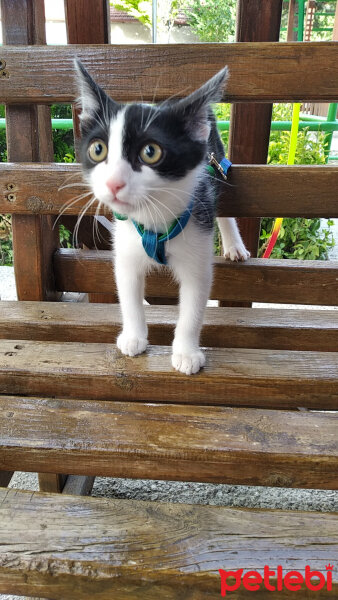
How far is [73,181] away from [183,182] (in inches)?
22.5

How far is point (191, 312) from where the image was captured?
1084 millimetres

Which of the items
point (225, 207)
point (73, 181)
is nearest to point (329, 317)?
point (225, 207)

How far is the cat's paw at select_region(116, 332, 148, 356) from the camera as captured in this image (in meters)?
1.12

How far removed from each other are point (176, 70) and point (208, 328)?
655mm

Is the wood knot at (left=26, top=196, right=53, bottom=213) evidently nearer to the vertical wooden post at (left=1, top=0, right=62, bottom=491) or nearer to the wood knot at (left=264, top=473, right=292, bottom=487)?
the vertical wooden post at (left=1, top=0, right=62, bottom=491)

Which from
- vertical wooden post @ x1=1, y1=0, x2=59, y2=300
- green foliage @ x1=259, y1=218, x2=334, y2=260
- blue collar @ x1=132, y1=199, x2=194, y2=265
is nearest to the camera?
blue collar @ x1=132, y1=199, x2=194, y2=265

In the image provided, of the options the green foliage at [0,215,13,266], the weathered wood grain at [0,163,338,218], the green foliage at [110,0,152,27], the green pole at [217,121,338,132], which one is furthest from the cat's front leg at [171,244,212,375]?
the green foliage at [110,0,152,27]

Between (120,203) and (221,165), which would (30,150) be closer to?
(221,165)

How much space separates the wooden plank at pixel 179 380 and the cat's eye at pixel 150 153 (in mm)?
437

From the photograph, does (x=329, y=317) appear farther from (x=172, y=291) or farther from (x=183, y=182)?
(x=183, y=182)

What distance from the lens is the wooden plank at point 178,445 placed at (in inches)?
33.5

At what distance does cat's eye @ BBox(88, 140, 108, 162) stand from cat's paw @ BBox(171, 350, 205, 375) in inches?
17.1

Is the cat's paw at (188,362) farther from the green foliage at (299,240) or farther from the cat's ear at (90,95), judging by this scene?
the green foliage at (299,240)

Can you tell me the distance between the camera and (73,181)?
139 centimetres
